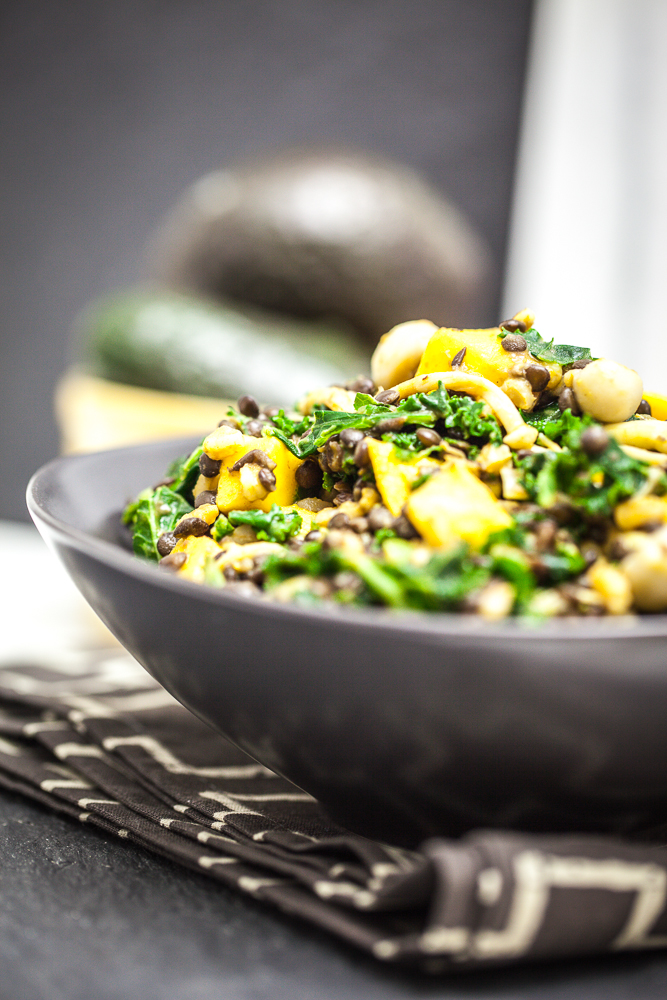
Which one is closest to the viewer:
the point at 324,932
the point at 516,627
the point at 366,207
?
the point at 516,627

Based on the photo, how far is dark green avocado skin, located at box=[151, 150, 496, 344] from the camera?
10.7 feet

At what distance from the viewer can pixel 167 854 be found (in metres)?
0.80

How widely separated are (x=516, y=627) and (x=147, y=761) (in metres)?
0.59

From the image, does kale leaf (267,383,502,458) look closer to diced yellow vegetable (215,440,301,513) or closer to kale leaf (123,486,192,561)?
diced yellow vegetable (215,440,301,513)

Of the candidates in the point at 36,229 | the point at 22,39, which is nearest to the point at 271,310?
the point at 36,229

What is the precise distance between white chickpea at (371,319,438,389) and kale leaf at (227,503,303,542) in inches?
9.1

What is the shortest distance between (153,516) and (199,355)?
1.99m

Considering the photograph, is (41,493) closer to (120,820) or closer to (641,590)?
(120,820)

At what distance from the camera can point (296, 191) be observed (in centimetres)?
328

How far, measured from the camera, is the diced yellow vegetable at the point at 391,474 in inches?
31.7

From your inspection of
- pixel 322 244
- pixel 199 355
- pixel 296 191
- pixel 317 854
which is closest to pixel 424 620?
pixel 317 854

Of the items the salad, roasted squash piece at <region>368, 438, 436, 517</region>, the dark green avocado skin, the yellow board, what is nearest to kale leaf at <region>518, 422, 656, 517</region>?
the salad

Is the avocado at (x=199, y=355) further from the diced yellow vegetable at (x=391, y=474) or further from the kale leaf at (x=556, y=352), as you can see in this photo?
the diced yellow vegetable at (x=391, y=474)

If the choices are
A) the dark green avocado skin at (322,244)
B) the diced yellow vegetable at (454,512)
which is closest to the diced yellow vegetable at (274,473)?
the diced yellow vegetable at (454,512)
